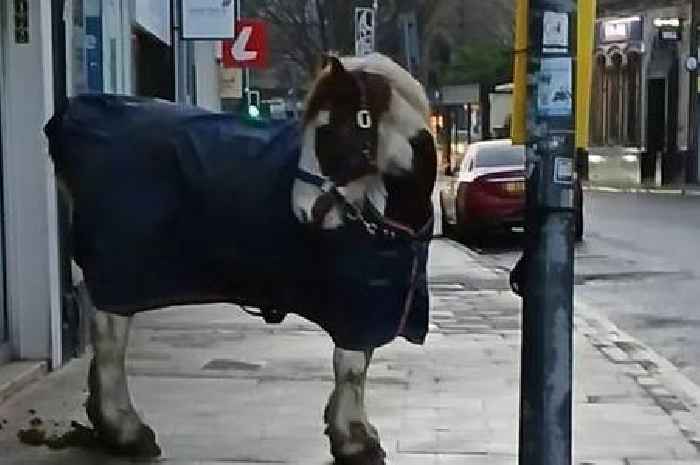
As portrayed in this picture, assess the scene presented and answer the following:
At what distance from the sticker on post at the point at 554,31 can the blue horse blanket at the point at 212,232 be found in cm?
145

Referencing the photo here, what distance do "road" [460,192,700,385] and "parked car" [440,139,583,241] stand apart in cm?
46

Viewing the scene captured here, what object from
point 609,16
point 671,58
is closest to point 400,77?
point 671,58

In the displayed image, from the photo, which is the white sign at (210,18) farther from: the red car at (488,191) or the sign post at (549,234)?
the sign post at (549,234)

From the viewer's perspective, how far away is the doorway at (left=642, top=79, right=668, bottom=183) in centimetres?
4434

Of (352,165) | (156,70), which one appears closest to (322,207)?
(352,165)

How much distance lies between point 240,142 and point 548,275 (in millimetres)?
1923

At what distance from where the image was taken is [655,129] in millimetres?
45125

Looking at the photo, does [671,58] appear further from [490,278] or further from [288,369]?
[288,369]

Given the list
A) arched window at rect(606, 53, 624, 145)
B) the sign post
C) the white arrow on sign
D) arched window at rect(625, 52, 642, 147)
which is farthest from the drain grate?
arched window at rect(606, 53, 624, 145)

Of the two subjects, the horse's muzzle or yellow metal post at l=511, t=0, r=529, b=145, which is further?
the horse's muzzle

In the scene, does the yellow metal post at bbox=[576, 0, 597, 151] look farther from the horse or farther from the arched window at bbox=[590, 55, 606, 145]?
the arched window at bbox=[590, 55, 606, 145]

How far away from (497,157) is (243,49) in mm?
5024

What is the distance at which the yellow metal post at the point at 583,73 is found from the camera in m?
5.41

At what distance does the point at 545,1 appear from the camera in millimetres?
5355
